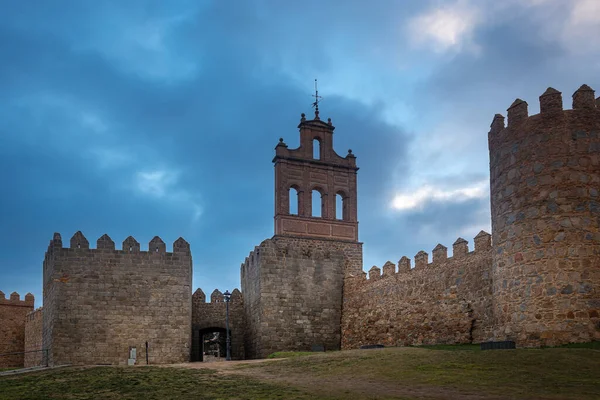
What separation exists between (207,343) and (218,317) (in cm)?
1255

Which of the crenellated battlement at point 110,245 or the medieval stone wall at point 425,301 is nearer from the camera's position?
the medieval stone wall at point 425,301

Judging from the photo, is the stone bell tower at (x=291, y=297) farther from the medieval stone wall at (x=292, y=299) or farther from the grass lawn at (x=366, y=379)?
the grass lawn at (x=366, y=379)

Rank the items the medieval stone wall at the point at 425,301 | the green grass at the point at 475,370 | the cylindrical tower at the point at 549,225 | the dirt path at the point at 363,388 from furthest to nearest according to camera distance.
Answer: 1. the medieval stone wall at the point at 425,301
2. the cylindrical tower at the point at 549,225
3. the green grass at the point at 475,370
4. the dirt path at the point at 363,388

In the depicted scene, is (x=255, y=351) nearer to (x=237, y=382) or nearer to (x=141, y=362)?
(x=141, y=362)

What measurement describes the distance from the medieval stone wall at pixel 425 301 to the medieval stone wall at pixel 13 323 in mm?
20370

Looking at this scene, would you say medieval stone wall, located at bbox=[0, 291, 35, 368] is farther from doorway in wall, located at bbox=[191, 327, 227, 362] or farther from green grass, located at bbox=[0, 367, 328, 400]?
green grass, located at bbox=[0, 367, 328, 400]

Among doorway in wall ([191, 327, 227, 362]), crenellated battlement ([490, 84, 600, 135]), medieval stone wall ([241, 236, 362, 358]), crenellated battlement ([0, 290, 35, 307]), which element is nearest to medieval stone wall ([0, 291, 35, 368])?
crenellated battlement ([0, 290, 35, 307])

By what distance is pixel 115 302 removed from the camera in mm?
25078

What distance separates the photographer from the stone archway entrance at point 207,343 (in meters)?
28.7

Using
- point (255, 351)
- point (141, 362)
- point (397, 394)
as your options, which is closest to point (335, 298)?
point (255, 351)

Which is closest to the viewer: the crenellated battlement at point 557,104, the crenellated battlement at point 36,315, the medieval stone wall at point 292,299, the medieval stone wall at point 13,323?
the crenellated battlement at point 557,104

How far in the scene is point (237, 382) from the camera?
43.0 ft

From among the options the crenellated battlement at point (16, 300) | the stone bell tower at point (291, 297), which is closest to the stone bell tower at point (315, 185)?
the stone bell tower at point (291, 297)

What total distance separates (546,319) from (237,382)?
6.69 metres
